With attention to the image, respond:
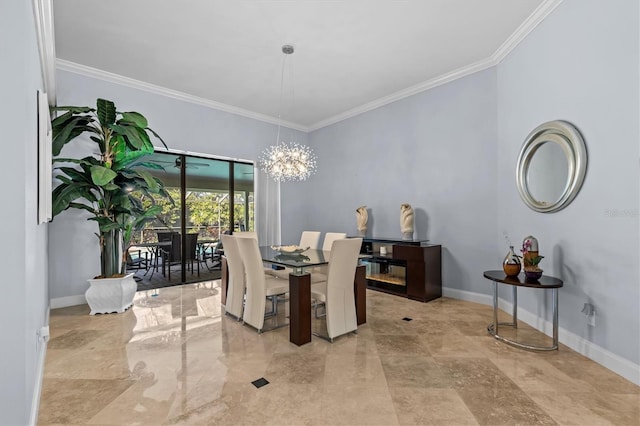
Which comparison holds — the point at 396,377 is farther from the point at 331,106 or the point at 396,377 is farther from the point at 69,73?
the point at 69,73

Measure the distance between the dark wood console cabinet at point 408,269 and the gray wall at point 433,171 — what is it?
288 mm

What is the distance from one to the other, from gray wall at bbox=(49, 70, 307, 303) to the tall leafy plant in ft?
1.80

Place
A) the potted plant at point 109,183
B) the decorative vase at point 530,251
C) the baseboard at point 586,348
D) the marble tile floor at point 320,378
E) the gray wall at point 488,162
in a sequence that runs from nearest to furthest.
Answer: the marble tile floor at point 320,378 < the baseboard at point 586,348 < the gray wall at point 488,162 < the decorative vase at point 530,251 < the potted plant at point 109,183

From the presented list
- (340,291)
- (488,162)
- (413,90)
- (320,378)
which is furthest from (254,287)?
(413,90)

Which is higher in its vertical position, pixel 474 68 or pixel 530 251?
pixel 474 68

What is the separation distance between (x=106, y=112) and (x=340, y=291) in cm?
336

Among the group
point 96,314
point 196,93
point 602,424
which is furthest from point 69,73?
point 602,424

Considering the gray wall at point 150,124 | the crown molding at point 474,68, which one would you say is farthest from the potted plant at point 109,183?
the crown molding at point 474,68

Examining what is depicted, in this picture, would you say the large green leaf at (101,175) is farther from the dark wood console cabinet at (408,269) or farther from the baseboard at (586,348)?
the baseboard at (586,348)

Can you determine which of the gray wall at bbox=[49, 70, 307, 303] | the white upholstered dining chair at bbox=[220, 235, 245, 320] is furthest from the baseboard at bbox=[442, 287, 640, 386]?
the gray wall at bbox=[49, 70, 307, 303]

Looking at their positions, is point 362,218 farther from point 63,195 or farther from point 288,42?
point 63,195

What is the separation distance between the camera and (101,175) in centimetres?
341

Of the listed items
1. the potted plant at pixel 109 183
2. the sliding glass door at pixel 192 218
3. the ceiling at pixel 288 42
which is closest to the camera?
the ceiling at pixel 288 42

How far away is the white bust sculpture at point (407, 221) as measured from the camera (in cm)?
472
